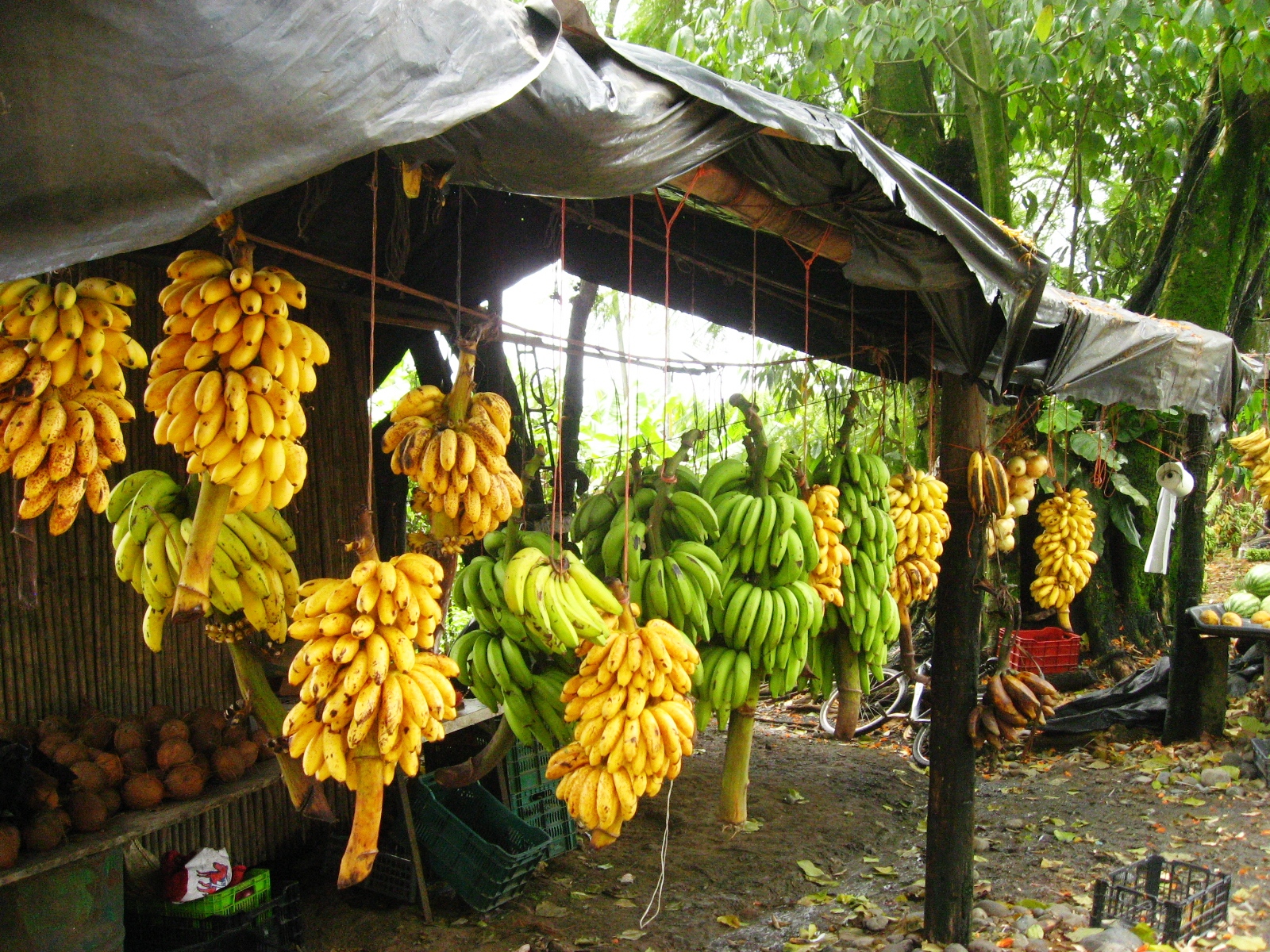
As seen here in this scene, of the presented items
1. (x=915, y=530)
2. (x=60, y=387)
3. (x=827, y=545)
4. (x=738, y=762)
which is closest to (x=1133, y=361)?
(x=915, y=530)

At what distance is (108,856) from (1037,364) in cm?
365

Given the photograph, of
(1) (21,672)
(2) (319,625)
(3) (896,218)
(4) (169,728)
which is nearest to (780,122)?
(3) (896,218)

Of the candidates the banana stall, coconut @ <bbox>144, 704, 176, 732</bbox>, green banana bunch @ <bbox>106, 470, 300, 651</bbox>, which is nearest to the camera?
the banana stall

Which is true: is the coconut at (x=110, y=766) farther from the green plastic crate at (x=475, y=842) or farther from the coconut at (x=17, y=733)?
the green plastic crate at (x=475, y=842)

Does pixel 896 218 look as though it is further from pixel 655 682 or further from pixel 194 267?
pixel 194 267

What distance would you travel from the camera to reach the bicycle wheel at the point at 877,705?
268 inches

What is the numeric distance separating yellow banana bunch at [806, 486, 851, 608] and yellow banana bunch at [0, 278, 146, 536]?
5.87 ft

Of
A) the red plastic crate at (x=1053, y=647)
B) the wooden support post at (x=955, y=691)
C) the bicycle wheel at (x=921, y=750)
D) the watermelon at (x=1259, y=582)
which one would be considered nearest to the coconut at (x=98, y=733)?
the wooden support post at (x=955, y=691)

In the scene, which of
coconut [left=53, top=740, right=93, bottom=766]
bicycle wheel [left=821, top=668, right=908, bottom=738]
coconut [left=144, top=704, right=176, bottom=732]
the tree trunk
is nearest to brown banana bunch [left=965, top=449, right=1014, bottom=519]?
the tree trunk

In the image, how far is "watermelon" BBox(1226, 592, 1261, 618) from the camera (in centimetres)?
632

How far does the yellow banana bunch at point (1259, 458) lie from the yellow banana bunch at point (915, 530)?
11.4ft

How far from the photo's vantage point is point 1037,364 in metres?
3.60

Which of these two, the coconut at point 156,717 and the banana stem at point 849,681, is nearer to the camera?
the banana stem at point 849,681

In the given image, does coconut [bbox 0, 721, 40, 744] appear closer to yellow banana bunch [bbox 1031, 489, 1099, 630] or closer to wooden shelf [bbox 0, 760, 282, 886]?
wooden shelf [bbox 0, 760, 282, 886]
